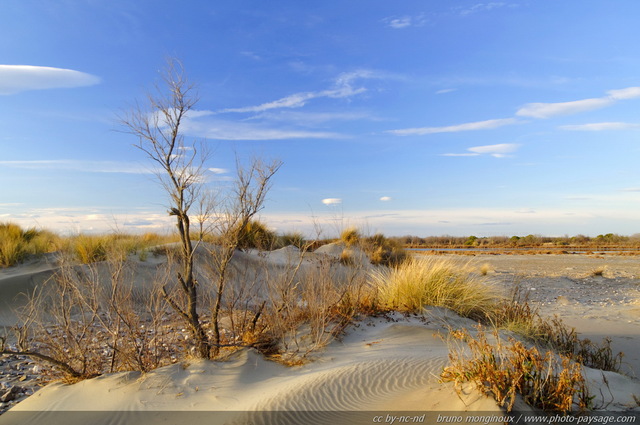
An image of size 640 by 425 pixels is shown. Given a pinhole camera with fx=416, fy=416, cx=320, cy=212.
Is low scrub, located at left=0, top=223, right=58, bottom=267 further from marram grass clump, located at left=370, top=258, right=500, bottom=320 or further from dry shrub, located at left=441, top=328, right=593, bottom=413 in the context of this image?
dry shrub, located at left=441, top=328, right=593, bottom=413

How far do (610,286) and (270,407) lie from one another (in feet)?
55.9

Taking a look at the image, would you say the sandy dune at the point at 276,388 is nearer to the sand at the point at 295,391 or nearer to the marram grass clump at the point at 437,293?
the sand at the point at 295,391

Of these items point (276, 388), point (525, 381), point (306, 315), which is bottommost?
point (276, 388)

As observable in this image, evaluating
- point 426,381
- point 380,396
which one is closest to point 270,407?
point 380,396

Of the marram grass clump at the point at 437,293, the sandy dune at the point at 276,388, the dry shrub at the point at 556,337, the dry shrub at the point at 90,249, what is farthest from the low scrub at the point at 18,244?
the dry shrub at the point at 556,337

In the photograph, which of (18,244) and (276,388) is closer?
(276,388)

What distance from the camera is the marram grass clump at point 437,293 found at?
8320mm

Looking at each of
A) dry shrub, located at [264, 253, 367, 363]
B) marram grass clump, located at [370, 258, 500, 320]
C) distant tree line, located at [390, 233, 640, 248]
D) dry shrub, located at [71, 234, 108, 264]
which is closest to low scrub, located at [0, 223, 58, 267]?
dry shrub, located at [71, 234, 108, 264]

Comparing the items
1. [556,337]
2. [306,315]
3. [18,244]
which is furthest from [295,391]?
[18,244]

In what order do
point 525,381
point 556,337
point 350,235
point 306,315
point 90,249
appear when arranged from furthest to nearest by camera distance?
point 350,235
point 90,249
point 306,315
point 556,337
point 525,381

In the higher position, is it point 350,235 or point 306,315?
point 350,235

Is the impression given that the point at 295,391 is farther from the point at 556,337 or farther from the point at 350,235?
the point at 350,235

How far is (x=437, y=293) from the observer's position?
27.4ft

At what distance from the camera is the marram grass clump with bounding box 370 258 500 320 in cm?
832
